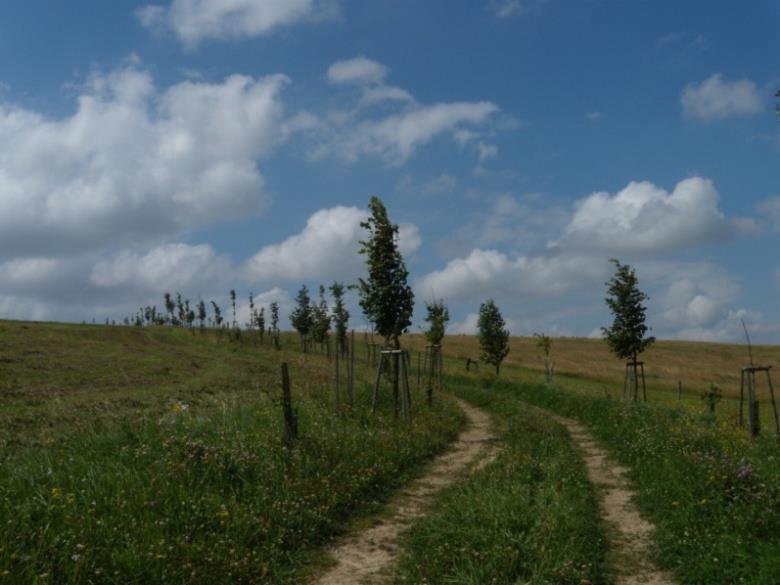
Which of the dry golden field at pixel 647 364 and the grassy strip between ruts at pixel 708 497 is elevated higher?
the grassy strip between ruts at pixel 708 497

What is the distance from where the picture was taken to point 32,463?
31.5 ft

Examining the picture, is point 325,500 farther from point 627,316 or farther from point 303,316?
point 303,316

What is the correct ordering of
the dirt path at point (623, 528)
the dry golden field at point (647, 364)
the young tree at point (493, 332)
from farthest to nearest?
1. the dry golden field at point (647, 364)
2. the young tree at point (493, 332)
3. the dirt path at point (623, 528)

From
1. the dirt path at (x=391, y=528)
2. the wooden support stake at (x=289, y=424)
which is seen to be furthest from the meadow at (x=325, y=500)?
the dirt path at (x=391, y=528)

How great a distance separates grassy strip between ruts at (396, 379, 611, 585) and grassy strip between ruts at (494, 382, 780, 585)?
104cm

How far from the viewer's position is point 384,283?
24266mm

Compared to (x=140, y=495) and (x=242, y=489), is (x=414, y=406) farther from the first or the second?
(x=140, y=495)

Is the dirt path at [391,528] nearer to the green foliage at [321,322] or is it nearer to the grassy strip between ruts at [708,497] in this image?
the grassy strip between ruts at [708,497]

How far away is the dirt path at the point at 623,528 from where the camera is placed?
8.29m

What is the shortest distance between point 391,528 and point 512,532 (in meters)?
1.98

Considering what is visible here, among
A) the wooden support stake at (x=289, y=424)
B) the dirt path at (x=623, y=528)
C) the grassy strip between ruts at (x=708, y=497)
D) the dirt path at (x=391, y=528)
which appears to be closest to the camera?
the grassy strip between ruts at (x=708, y=497)

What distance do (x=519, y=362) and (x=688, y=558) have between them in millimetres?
70119

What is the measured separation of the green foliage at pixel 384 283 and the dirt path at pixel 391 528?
25.4ft

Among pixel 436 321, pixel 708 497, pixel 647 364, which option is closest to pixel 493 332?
pixel 436 321
